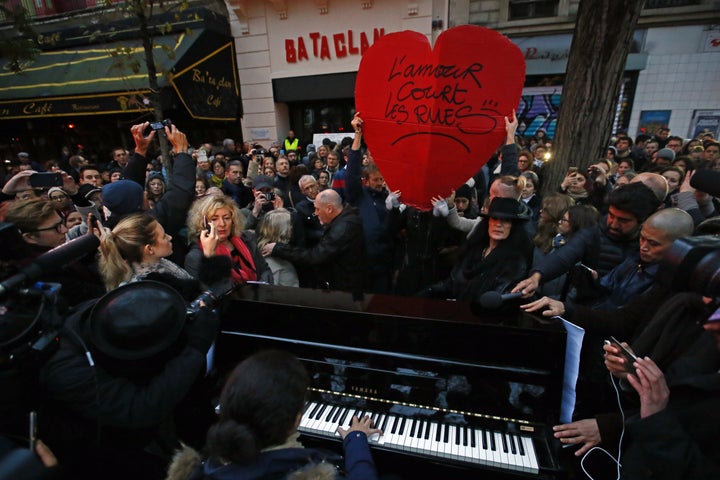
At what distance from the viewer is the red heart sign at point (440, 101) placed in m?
2.64

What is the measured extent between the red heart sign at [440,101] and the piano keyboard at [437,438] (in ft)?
5.65

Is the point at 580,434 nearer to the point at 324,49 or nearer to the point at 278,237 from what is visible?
the point at 278,237

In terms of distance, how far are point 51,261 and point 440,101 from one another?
8.09ft

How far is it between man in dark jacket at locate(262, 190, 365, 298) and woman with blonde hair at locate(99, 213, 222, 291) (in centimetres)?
115

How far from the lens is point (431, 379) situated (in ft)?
6.19

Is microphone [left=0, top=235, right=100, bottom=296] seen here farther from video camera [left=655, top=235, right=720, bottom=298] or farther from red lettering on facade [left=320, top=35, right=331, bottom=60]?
red lettering on facade [left=320, top=35, right=331, bottom=60]

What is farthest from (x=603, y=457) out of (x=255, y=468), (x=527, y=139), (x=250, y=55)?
(x=250, y=55)

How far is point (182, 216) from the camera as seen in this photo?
113 inches

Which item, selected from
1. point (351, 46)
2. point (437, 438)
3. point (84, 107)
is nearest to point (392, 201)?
point (437, 438)

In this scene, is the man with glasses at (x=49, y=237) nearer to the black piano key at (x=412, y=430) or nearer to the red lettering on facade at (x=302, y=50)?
the black piano key at (x=412, y=430)

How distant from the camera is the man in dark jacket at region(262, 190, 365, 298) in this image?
3135 mm

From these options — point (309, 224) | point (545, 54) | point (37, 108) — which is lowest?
point (309, 224)

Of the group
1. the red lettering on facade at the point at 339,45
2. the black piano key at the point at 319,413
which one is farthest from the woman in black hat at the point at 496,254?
the red lettering on facade at the point at 339,45

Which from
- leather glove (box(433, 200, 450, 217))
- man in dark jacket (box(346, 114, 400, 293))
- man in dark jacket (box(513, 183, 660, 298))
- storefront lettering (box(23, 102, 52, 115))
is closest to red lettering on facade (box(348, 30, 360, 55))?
man in dark jacket (box(346, 114, 400, 293))
